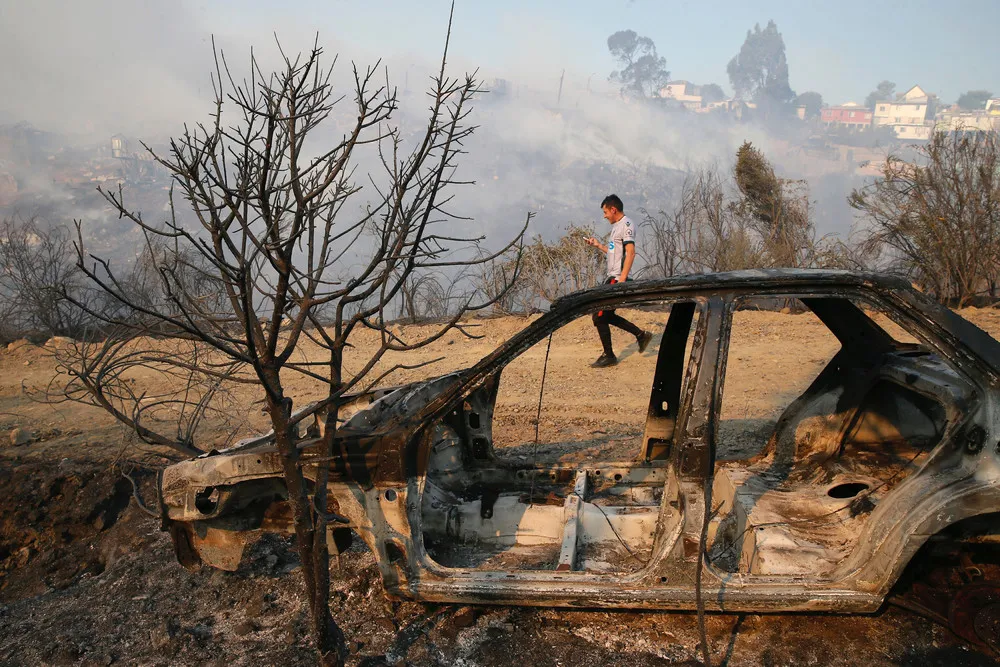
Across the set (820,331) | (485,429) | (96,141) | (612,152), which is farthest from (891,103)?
(485,429)

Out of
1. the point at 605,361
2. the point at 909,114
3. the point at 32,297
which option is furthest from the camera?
the point at 909,114

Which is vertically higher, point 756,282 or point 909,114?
point 909,114

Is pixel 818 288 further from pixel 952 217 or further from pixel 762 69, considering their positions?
pixel 762 69

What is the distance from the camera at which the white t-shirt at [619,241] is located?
24.9 ft

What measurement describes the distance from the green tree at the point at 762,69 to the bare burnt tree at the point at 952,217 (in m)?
137

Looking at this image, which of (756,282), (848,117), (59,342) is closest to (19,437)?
(59,342)

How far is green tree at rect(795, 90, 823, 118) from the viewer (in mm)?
132238

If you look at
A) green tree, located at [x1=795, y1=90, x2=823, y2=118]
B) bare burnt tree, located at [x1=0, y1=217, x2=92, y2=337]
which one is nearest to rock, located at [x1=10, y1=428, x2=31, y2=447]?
bare burnt tree, located at [x1=0, y1=217, x2=92, y2=337]

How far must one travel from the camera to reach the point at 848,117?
120 m

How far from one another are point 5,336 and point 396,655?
12.1 meters

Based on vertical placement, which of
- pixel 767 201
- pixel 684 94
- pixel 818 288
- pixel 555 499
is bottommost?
pixel 555 499

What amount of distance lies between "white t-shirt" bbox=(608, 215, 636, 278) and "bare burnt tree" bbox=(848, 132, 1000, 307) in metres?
7.47

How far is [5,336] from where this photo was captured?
1185 centimetres

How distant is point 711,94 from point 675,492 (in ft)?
521
